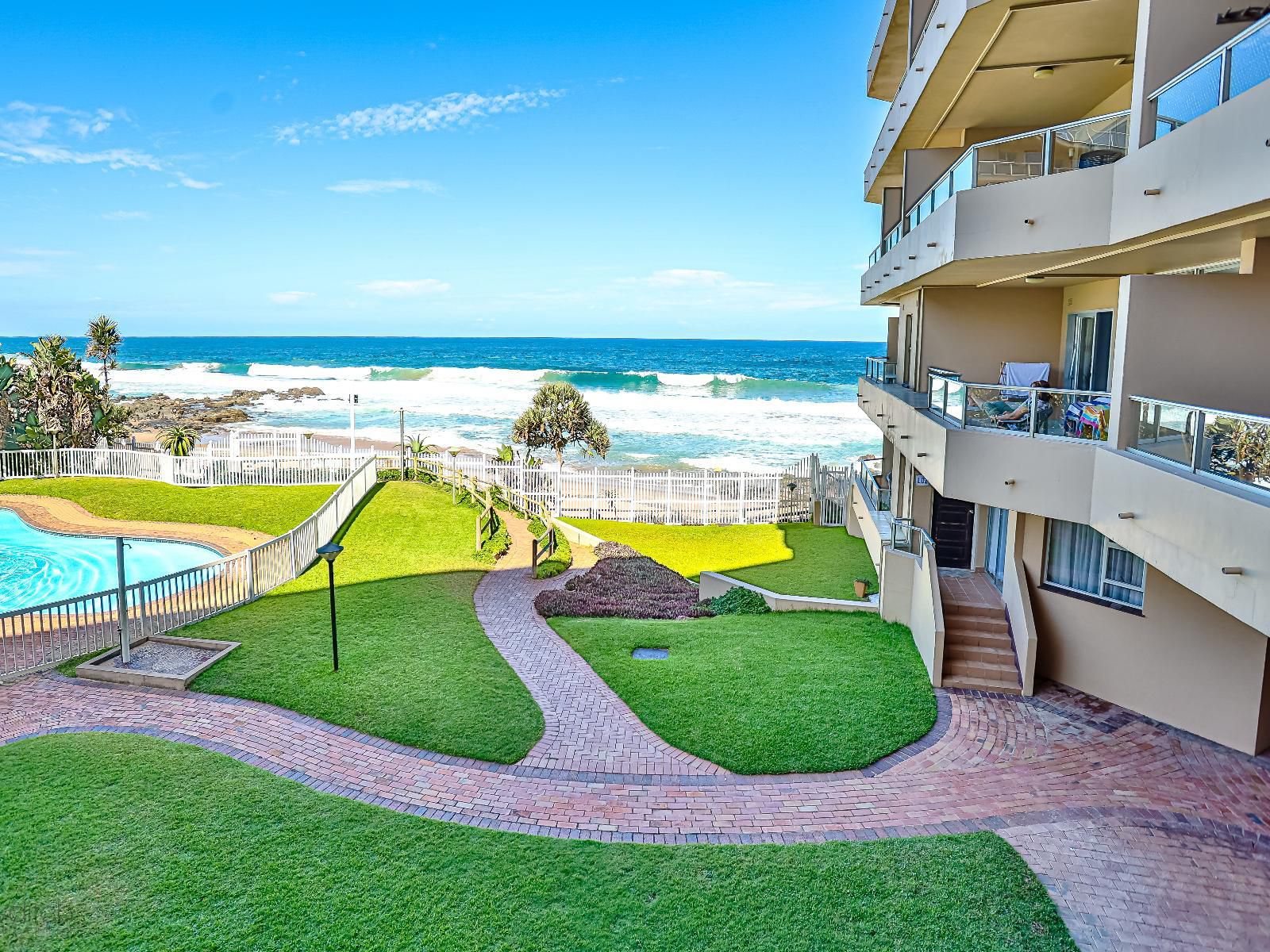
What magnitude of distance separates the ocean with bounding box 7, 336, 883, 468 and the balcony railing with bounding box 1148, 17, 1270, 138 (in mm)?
35475

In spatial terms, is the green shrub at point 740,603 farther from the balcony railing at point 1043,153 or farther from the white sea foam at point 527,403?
the white sea foam at point 527,403

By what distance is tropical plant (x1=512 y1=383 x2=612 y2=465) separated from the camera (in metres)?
31.5

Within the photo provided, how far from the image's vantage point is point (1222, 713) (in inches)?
399

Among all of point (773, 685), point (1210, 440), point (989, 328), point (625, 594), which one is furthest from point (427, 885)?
point (989, 328)

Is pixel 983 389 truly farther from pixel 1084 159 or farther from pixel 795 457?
pixel 795 457

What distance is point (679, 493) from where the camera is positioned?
26125 mm

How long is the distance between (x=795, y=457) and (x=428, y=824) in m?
39.9

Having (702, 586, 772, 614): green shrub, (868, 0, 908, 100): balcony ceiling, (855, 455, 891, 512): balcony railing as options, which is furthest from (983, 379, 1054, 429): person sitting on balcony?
→ (868, 0, 908, 100): balcony ceiling

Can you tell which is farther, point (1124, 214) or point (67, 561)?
point (67, 561)

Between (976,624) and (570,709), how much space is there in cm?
639

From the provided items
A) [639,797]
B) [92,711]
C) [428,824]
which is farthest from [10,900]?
[639,797]

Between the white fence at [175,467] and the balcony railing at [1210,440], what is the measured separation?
22.8 meters

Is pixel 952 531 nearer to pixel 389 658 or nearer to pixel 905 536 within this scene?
pixel 905 536

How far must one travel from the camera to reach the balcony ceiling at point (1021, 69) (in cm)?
1045
